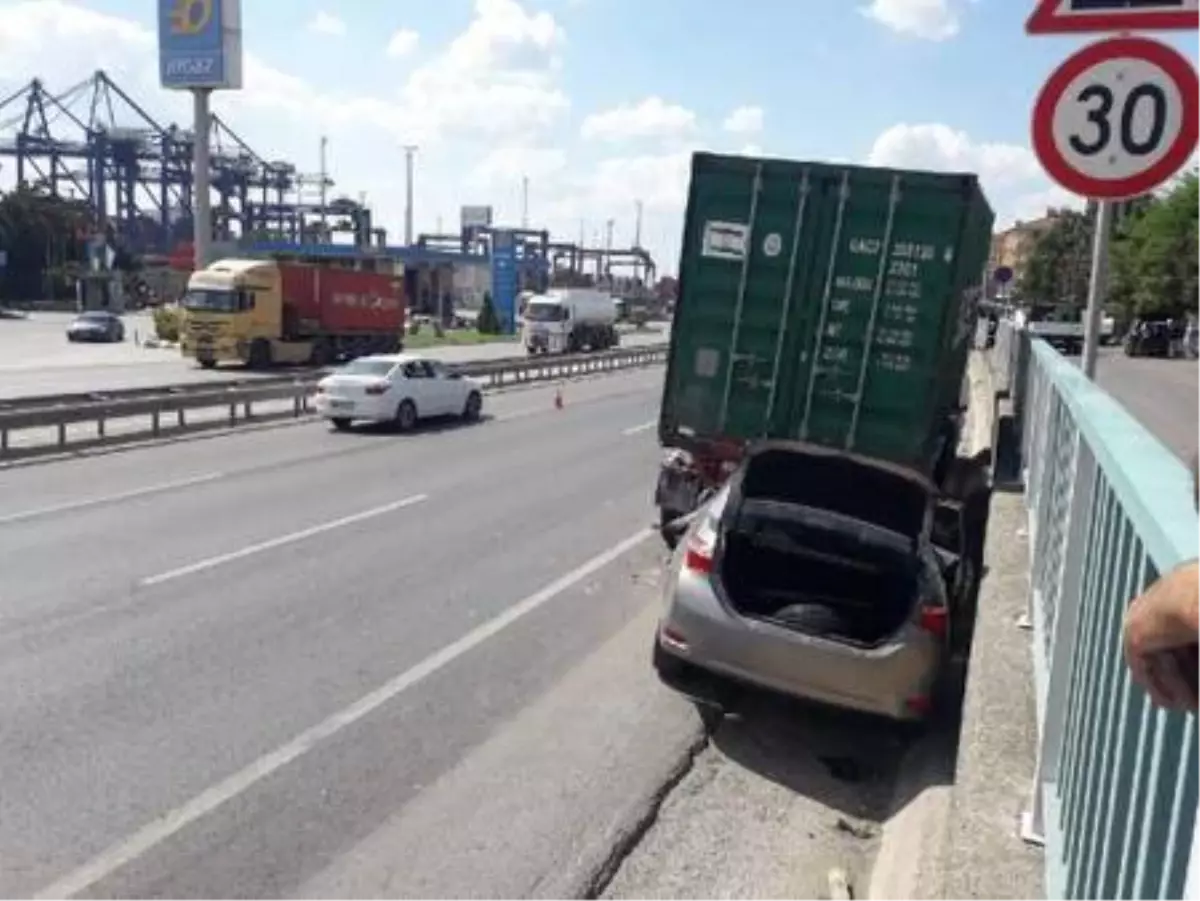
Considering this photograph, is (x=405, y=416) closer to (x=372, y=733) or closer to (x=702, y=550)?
(x=702, y=550)

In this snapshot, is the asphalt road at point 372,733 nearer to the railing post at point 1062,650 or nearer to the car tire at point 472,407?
the railing post at point 1062,650

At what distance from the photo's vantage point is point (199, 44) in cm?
6288

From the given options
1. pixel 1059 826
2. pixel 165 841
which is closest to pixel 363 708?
pixel 165 841

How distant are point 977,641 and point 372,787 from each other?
2962 millimetres

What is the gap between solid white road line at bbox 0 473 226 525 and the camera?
12031 mm

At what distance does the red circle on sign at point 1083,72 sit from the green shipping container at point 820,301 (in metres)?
5.53

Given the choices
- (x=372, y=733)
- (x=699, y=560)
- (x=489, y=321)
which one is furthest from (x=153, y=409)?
(x=489, y=321)

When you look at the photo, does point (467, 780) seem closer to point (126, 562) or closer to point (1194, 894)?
point (1194, 894)

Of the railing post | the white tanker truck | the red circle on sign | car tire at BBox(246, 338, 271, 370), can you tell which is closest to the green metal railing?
the railing post

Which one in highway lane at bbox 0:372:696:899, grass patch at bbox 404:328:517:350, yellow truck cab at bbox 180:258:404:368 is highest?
highway lane at bbox 0:372:696:899

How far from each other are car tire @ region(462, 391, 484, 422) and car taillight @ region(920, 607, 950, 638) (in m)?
18.4

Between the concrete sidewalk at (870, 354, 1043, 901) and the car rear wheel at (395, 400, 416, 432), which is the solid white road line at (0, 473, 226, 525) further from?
the concrete sidewalk at (870, 354, 1043, 901)

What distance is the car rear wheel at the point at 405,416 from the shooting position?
2183 centimetres

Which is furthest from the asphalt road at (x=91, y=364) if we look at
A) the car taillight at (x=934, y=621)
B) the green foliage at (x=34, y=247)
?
the green foliage at (x=34, y=247)
